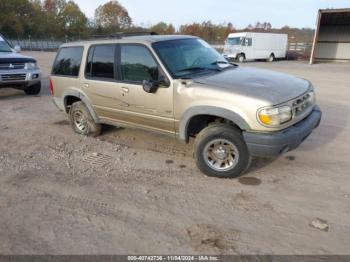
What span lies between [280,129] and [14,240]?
315cm

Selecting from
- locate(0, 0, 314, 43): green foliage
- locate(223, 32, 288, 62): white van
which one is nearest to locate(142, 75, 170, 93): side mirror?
locate(223, 32, 288, 62): white van

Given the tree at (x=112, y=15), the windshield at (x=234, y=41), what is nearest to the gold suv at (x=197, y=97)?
the windshield at (x=234, y=41)

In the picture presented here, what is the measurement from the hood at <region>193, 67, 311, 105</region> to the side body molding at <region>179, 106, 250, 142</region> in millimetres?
285

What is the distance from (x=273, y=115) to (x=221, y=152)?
2.94ft

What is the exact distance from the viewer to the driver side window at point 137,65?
4586mm

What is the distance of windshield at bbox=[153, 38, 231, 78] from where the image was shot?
4527mm

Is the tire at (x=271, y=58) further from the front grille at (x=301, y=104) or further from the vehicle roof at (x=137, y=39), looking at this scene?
the front grille at (x=301, y=104)

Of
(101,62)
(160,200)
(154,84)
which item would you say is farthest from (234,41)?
(160,200)

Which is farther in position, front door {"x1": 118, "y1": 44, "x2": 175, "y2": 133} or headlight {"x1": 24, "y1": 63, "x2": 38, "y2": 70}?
headlight {"x1": 24, "y1": 63, "x2": 38, "y2": 70}

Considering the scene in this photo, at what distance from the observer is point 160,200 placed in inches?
150

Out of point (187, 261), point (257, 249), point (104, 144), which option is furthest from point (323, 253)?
point (104, 144)

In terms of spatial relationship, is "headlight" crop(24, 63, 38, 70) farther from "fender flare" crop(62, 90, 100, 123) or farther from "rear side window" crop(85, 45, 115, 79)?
"rear side window" crop(85, 45, 115, 79)

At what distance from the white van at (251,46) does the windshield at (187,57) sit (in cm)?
2218

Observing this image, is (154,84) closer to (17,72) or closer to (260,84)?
(260,84)
